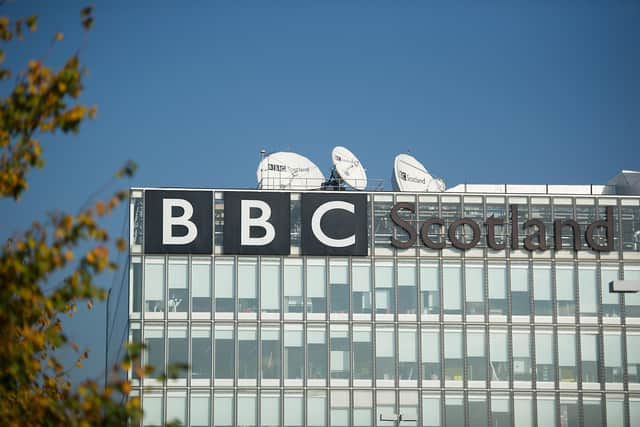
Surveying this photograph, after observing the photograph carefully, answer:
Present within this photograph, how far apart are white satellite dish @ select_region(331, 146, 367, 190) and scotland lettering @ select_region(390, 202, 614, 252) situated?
8.54ft

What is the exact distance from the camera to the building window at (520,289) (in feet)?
212

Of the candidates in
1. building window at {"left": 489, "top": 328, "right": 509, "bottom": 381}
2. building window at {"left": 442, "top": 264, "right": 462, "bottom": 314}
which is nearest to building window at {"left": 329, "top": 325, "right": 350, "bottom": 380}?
building window at {"left": 442, "top": 264, "right": 462, "bottom": 314}

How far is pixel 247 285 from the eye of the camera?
63219mm

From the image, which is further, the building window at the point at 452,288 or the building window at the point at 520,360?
the building window at the point at 452,288

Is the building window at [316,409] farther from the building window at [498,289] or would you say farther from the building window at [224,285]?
the building window at [498,289]

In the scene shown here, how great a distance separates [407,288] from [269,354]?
27.6ft

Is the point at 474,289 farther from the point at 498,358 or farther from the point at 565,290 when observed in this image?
the point at 565,290

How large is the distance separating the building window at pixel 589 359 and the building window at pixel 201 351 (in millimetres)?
20456

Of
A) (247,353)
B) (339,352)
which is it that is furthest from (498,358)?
(247,353)

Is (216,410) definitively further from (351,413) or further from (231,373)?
(351,413)

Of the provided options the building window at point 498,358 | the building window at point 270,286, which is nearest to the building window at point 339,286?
the building window at point 270,286

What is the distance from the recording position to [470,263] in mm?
64750

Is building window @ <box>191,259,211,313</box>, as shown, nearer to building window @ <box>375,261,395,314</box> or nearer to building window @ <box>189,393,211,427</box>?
building window @ <box>189,393,211,427</box>

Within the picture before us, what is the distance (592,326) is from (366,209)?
46.4ft
